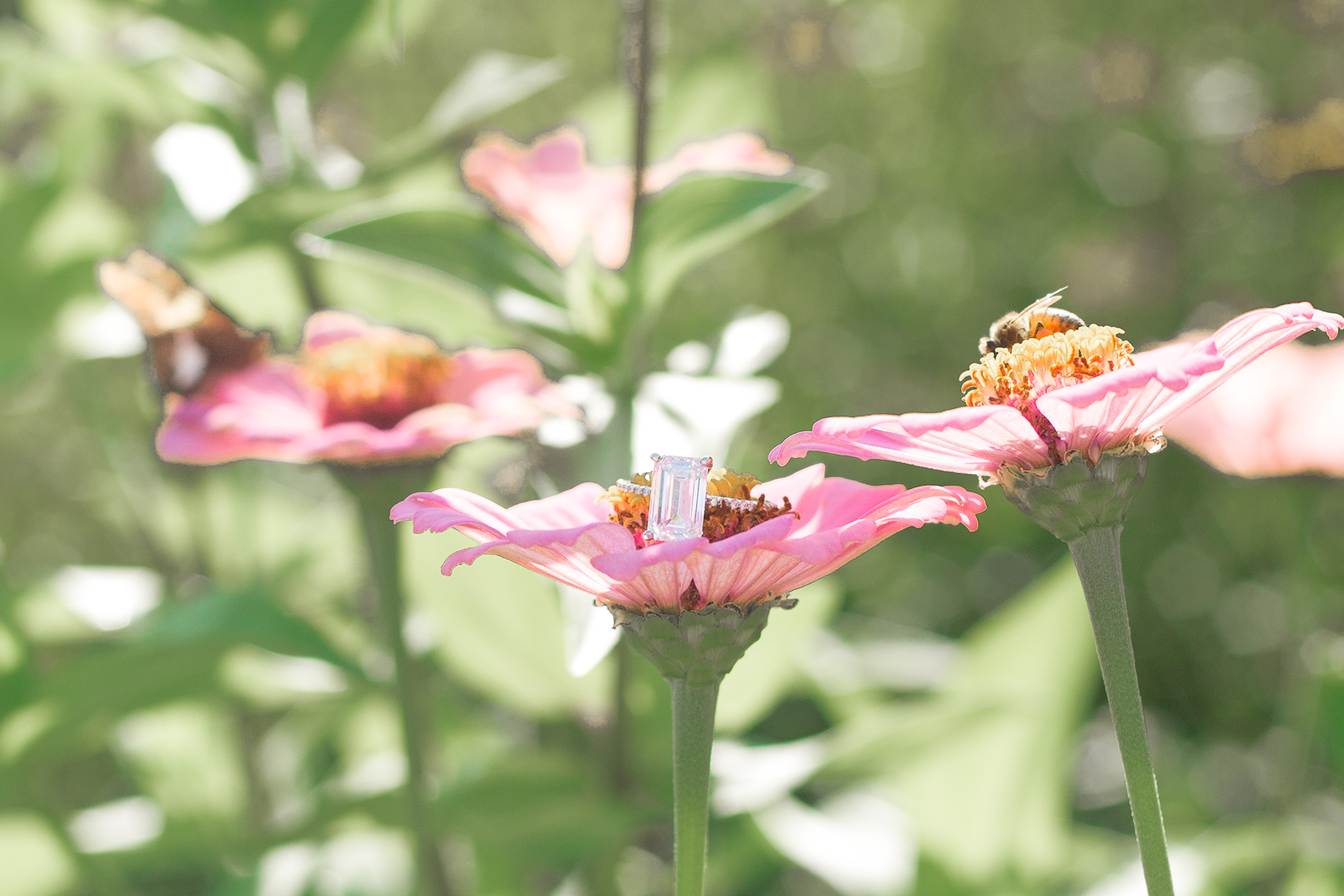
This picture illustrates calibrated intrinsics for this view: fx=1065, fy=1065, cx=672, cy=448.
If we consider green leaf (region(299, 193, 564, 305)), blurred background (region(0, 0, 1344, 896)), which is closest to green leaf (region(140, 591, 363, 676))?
blurred background (region(0, 0, 1344, 896))

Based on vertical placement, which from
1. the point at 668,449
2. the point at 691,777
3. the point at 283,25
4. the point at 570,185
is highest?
the point at 283,25

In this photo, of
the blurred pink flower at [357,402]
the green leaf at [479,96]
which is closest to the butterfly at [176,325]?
the blurred pink flower at [357,402]

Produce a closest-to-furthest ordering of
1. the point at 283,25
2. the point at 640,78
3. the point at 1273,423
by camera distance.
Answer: the point at 640,78, the point at 283,25, the point at 1273,423

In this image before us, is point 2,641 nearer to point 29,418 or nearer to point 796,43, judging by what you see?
point 29,418

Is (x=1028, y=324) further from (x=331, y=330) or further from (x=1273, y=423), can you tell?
(x=1273, y=423)

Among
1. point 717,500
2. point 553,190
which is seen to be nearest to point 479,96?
point 553,190

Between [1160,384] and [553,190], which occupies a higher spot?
[553,190]

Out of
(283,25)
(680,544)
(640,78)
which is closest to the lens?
(680,544)

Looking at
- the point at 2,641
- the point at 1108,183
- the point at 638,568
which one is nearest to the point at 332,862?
the point at 2,641
